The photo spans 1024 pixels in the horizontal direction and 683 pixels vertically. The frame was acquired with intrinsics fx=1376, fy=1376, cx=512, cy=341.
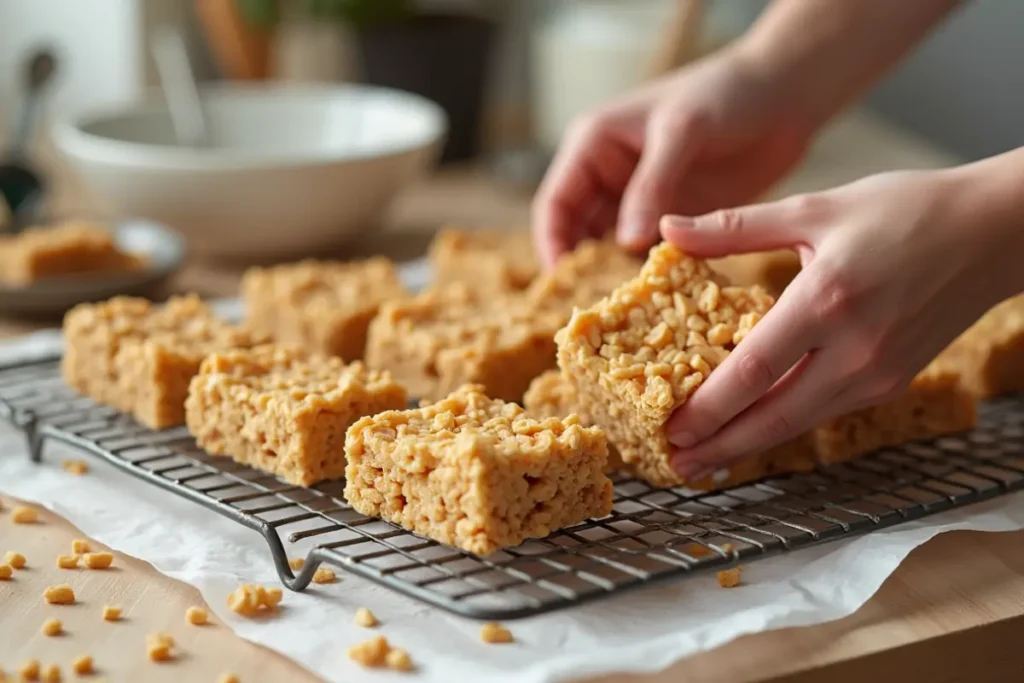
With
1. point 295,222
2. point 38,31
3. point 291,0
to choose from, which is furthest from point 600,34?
point 38,31

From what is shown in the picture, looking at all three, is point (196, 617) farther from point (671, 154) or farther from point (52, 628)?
point (671, 154)

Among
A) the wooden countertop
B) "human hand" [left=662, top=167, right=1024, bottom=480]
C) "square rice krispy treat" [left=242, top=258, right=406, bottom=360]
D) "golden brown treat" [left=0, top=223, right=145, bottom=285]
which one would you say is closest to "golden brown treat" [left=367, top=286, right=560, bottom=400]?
"square rice krispy treat" [left=242, top=258, right=406, bottom=360]

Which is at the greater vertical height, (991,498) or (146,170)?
(146,170)

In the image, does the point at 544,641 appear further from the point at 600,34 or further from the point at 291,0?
the point at 291,0

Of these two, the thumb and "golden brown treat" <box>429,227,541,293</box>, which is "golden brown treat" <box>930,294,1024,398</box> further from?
"golden brown treat" <box>429,227,541,293</box>

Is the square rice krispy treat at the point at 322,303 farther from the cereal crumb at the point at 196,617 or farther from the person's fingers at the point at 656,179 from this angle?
the cereal crumb at the point at 196,617

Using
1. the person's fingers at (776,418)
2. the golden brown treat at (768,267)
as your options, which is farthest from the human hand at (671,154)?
the person's fingers at (776,418)
